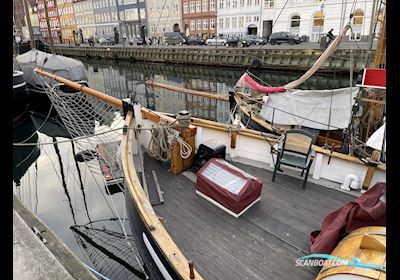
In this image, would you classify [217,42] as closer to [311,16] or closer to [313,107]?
[311,16]

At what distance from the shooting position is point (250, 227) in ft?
12.5

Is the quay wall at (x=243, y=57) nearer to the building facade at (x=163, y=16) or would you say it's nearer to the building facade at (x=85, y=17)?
the building facade at (x=163, y=16)

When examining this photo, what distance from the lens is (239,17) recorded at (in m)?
37.7

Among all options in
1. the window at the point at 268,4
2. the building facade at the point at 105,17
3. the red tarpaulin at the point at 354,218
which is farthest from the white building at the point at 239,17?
the red tarpaulin at the point at 354,218

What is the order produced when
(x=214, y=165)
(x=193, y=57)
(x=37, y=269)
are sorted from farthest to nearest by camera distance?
1. (x=193, y=57)
2. (x=214, y=165)
3. (x=37, y=269)

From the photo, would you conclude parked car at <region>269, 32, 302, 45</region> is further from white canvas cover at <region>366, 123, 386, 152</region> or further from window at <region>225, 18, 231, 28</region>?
white canvas cover at <region>366, 123, 386, 152</region>

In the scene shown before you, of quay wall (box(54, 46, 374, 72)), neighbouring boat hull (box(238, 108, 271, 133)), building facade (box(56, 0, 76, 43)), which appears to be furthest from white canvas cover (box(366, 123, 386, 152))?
building facade (box(56, 0, 76, 43))

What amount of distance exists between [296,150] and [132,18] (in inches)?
2081

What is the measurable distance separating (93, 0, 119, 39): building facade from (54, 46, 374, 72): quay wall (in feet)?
63.8

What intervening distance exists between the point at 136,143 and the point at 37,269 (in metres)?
3.37

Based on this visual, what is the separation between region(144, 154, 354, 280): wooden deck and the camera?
3.23 meters

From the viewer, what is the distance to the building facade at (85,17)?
57.4m

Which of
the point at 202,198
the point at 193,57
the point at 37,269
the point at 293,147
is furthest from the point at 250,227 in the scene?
the point at 193,57
